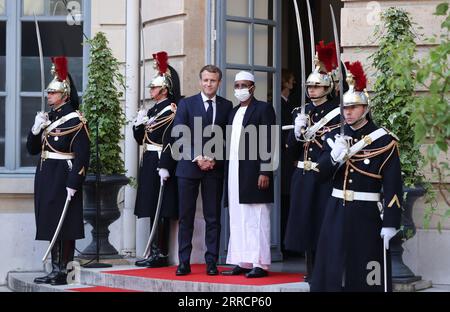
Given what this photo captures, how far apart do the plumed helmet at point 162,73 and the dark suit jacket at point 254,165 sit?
1300 mm

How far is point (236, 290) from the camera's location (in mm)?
9836

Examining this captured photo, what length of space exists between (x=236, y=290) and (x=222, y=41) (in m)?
3.02

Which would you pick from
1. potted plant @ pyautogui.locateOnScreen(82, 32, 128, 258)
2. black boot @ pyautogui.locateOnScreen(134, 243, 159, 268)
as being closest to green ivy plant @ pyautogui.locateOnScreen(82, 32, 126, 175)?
potted plant @ pyautogui.locateOnScreen(82, 32, 128, 258)

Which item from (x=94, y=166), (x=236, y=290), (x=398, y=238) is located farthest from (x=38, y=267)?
(x=398, y=238)

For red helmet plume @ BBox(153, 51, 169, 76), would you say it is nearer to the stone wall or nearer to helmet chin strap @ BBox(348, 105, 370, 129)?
the stone wall

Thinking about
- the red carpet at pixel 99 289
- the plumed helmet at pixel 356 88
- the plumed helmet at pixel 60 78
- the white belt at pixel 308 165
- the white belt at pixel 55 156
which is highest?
the plumed helmet at pixel 60 78

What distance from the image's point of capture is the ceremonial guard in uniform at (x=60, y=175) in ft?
35.9

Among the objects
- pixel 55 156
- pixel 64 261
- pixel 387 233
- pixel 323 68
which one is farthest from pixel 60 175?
pixel 387 233

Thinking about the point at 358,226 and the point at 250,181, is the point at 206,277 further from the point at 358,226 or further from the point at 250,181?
the point at 358,226

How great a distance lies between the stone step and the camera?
385 inches

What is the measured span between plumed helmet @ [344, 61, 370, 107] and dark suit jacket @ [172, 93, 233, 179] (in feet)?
7.15

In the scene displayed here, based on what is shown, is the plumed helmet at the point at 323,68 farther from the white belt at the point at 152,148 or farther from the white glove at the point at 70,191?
the white glove at the point at 70,191

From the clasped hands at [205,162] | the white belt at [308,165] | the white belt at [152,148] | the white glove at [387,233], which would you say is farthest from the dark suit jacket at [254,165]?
the white glove at [387,233]

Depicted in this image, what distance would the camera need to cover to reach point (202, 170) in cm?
1066
